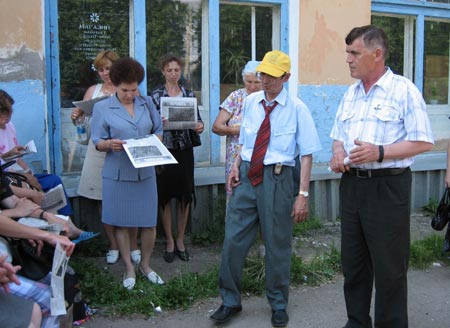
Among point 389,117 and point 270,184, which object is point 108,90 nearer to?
point 270,184

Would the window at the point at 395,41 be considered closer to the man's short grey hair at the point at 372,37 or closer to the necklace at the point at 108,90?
the necklace at the point at 108,90

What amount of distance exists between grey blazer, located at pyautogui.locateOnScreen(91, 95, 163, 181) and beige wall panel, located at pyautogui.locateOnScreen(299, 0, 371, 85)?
273 cm

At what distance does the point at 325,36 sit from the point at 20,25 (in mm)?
3425

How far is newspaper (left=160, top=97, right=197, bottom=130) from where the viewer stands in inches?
194

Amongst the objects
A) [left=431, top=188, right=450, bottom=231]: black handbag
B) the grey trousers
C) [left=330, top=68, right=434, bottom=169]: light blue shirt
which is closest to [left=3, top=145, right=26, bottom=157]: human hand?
the grey trousers

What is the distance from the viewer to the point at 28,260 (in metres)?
3.10

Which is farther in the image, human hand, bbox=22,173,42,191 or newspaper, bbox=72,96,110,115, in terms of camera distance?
newspaper, bbox=72,96,110,115

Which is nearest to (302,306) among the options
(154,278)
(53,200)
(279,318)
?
(279,318)

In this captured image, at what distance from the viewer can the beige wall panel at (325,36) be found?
654 cm

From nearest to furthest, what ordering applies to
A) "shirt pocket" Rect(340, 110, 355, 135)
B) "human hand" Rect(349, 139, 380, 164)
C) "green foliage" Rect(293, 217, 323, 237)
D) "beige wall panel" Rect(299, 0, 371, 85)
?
"human hand" Rect(349, 139, 380, 164)
"shirt pocket" Rect(340, 110, 355, 135)
"green foliage" Rect(293, 217, 323, 237)
"beige wall panel" Rect(299, 0, 371, 85)

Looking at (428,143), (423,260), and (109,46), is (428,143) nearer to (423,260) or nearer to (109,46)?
(423,260)

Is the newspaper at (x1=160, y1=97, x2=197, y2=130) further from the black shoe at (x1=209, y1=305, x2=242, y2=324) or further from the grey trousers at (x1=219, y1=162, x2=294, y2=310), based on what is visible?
the black shoe at (x1=209, y1=305, x2=242, y2=324)

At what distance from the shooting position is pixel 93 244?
532 centimetres

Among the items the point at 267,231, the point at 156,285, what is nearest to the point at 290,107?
the point at 267,231
